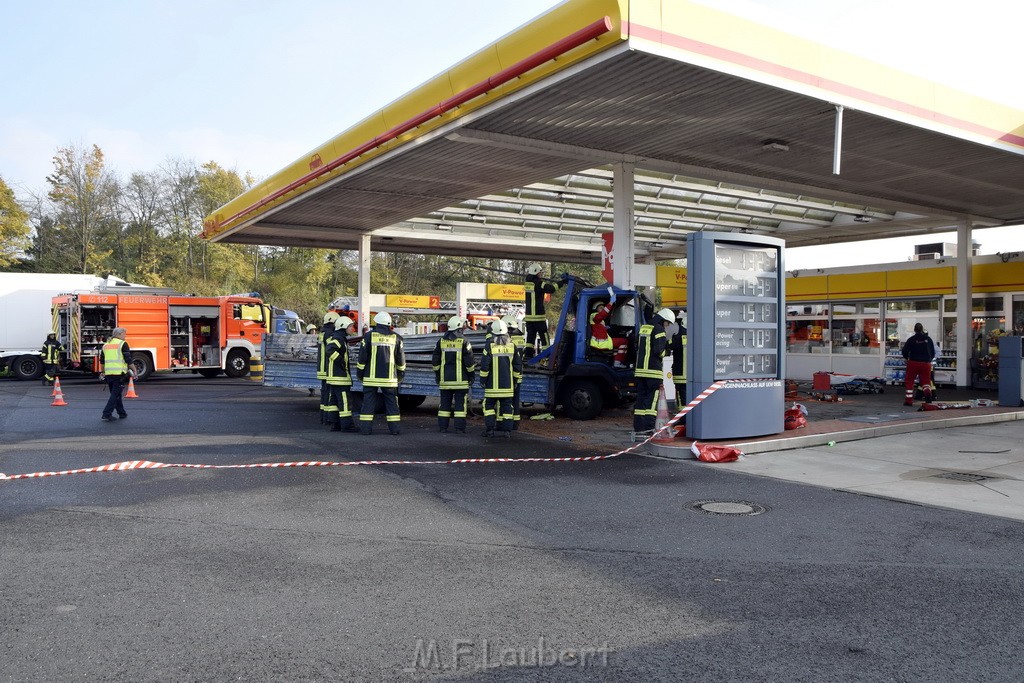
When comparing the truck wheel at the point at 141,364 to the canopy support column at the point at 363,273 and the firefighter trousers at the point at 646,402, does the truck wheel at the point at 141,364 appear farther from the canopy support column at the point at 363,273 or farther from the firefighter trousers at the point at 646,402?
the firefighter trousers at the point at 646,402

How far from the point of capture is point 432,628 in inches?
166

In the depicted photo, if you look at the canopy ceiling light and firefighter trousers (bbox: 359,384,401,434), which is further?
the canopy ceiling light

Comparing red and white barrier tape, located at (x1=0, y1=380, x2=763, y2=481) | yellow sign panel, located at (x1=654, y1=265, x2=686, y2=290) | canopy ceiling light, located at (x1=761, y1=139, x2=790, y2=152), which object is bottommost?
red and white barrier tape, located at (x1=0, y1=380, x2=763, y2=481)

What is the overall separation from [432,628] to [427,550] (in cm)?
149

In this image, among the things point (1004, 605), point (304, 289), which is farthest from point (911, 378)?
point (304, 289)

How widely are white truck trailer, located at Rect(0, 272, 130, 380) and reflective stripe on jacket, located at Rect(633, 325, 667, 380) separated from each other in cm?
2203

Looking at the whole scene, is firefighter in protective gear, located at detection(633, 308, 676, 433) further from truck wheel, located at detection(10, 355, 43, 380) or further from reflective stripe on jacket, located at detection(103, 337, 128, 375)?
truck wheel, located at detection(10, 355, 43, 380)

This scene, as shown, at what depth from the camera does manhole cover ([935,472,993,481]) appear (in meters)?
8.38

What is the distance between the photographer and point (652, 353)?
36.6 feet

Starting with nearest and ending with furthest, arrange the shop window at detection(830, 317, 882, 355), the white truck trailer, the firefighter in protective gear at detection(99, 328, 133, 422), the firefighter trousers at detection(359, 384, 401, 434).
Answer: the firefighter trousers at detection(359, 384, 401, 434), the firefighter in protective gear at detection(99, 328, 133, 422), the shop window at detection(830, 317, 882, 355), the white truck trailer

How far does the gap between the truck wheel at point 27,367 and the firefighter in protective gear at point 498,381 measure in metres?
21.1

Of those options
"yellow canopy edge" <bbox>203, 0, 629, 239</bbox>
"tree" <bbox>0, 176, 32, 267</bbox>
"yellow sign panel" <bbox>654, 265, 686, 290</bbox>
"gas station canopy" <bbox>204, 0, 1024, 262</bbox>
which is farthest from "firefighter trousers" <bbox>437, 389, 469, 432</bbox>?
"tree" <bbox>0, 176, 32, 267</bbox>

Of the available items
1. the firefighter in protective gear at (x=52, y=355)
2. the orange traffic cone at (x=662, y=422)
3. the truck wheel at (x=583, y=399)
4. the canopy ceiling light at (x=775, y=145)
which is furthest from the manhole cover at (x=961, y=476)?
the firefighter in protective gear at (x=52, y=355)

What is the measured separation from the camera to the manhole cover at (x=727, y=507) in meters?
6.90
